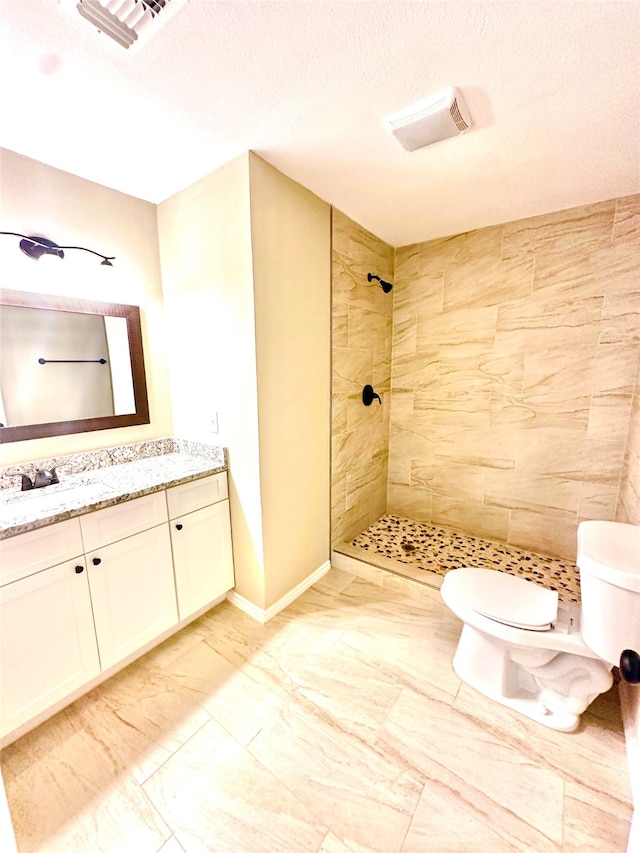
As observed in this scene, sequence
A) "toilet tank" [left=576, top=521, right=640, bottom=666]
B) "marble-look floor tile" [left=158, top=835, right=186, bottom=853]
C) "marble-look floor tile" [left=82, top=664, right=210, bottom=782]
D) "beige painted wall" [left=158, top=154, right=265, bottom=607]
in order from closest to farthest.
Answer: "marble-look floor tile" [left=158, top=835, right=186, bottom=853] → "toilet tank" [left=576, top=521, right=640, bottom=666] → "marble-look floor tile" [left=82, top=664, right=210, bottom=782] → "beige painted wall" [left=158, top=154, right=265, bottom=607]

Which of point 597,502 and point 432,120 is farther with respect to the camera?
point 597,502

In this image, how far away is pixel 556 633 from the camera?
135cm

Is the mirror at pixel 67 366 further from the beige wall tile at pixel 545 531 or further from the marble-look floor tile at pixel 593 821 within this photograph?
the beige wall tile at pixel 545 531

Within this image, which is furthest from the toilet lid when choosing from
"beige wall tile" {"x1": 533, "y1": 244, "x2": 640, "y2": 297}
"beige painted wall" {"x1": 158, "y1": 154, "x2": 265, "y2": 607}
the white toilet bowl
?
"beige wall tile" {"x1": 533, "y1": 244, "x2": 640, "y2": 297}

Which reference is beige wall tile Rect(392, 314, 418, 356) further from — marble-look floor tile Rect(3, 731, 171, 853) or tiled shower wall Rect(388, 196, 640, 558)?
marble-look floor tile Rect(3, 731, 171, 853)

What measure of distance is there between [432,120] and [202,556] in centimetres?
223

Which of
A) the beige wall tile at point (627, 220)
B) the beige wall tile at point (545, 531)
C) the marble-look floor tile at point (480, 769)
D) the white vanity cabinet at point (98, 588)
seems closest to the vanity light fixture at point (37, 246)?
the white vanity cabinet at point (98, 588)

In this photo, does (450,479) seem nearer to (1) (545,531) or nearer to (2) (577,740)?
(1) (545,531)

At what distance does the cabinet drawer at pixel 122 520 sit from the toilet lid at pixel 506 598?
1471mm

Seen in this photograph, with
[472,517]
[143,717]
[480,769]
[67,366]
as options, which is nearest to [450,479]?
[472,517]

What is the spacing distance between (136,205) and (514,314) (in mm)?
2457

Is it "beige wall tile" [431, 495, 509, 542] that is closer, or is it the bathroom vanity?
the bathroom vanity

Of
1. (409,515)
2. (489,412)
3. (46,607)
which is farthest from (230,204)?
(409,515)

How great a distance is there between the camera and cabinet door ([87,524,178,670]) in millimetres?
1420
